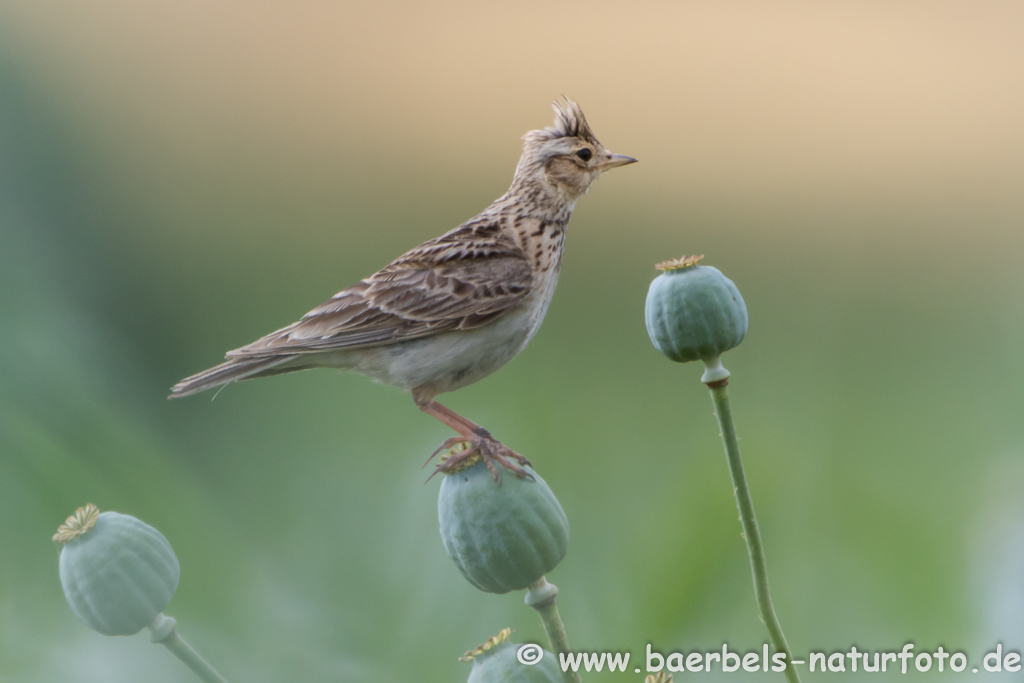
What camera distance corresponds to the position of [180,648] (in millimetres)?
787

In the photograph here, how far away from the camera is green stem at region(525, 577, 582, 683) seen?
2.68 ft

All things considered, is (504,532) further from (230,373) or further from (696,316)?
(230,373)

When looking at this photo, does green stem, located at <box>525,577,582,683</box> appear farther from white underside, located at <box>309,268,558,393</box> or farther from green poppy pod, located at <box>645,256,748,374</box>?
white underside, located at <box>309,268,558,393</box>

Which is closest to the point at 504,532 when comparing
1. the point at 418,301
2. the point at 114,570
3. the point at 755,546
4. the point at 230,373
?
the point at 755,546

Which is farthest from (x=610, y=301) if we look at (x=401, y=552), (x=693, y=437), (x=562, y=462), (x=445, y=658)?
(x=445, y=658)

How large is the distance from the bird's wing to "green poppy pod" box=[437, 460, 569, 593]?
49 centimetres

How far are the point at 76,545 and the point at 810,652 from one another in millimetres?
783

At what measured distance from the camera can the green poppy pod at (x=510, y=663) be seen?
0.79 m

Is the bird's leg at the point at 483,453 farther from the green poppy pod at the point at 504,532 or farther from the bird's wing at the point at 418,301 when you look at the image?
the bird's wing at the point at 418,301

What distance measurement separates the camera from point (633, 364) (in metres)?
2.11

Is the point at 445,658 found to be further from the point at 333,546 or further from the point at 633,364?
the point at 633,364

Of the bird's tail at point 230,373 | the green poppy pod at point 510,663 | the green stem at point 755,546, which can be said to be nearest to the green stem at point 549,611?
the green poppy pod at point 510,663

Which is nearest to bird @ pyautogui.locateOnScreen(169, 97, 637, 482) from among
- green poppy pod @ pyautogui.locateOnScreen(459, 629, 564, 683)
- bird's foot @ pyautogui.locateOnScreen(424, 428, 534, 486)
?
bird's foot @ pyautogui.locateOnScreen(424, 428, 534, 486)

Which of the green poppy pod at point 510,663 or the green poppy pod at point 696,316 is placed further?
the green poppy pod at point 696,316
